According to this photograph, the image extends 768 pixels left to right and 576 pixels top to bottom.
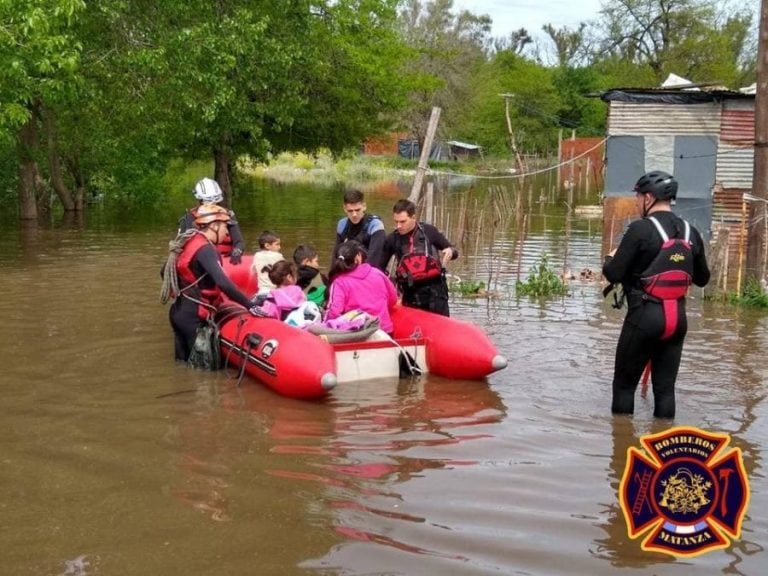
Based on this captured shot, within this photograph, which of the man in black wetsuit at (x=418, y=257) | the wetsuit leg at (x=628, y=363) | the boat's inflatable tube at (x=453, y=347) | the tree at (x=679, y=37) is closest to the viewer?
the wetsuit leg at (x=628, y=363)

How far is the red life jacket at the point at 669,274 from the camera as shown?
5.65m

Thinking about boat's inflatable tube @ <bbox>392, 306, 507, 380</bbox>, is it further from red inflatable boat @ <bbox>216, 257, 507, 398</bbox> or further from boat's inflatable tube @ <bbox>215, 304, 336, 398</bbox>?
boat's inflatable tube @ <bbox>215, 304, 336, 398</bbox>

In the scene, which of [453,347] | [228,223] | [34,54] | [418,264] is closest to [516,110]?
[34,54]

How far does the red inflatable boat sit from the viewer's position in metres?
6.94

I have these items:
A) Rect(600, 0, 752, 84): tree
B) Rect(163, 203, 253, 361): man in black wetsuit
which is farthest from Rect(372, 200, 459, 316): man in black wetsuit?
Rect(600, 0, 752, 84): tree

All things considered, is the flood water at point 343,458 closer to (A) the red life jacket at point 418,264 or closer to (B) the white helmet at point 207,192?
(A) the red life jacket at point 418,264

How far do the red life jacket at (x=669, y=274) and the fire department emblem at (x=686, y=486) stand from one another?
2.33m

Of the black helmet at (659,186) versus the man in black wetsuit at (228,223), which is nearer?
the black helmet at (659,186)

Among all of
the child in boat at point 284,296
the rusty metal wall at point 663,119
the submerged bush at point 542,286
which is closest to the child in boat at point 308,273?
the child in boat at point 284,296

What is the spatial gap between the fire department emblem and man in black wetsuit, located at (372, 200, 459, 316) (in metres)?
4.62

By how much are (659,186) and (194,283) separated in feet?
13.4

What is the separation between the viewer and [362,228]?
334 inches

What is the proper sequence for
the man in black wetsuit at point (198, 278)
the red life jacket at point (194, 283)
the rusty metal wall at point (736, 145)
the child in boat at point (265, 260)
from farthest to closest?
the rusty metal wall at point (736, 145) < the child in boat at point (265, 260) < the red life jacket at point (194, 283) < the man in black wetsuit at point (198, 278)

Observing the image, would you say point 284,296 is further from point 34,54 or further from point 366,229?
point 34,54
